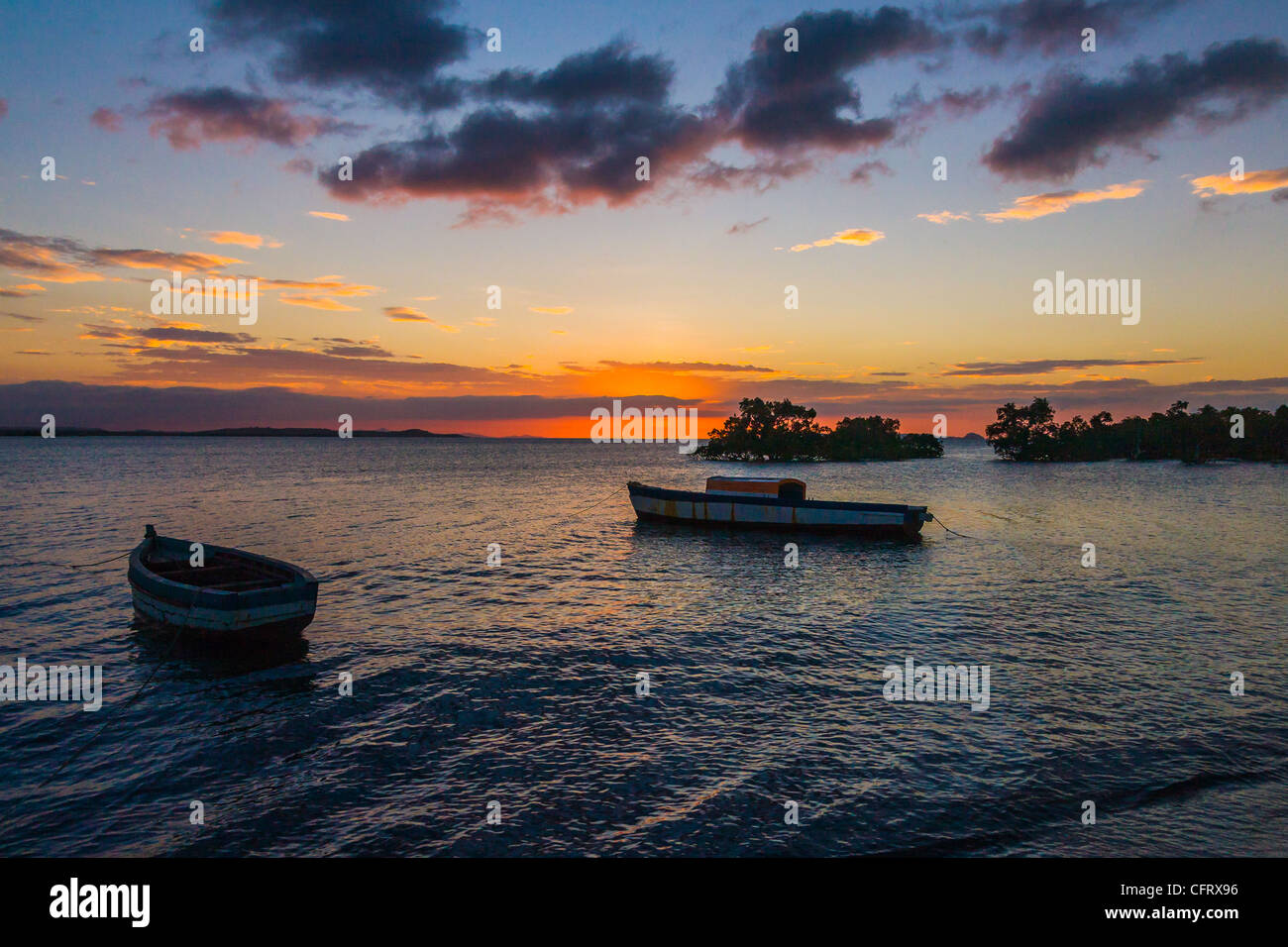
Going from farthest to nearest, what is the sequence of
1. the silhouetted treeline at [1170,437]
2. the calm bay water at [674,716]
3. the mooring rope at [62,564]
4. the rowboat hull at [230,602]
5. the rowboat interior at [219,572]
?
the silhouetted treeline at [1170,437], the mooring rope at [62,564], the rowboat interior at [219,572], the rowboat hull at [230,602], the calm bay water at [674,716]

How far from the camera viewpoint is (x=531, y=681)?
64.4 feet

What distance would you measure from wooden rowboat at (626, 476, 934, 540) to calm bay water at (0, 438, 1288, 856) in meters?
9.78

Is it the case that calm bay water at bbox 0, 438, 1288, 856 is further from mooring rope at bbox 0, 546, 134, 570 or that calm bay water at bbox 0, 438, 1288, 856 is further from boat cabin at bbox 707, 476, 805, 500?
boat cabin at bbox 707, 476, 805, 500

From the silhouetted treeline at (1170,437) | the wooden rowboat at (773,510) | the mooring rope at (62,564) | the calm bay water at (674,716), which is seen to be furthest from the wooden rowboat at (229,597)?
the silhouetted treeline at (1170,437)

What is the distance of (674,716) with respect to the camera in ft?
55.6

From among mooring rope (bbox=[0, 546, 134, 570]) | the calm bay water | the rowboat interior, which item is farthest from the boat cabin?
mooring rope (bbox=[0, 546, 134, 570])

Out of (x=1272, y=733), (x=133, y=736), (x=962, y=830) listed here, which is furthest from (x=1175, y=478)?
(x=133, y=736)

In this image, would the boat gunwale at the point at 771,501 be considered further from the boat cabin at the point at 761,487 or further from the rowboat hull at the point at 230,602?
the rowboat hull at the point at 230,602

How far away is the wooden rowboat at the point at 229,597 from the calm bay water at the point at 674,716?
1.15 m

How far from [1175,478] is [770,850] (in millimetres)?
140099

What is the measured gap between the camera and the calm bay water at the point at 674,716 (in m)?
11.9

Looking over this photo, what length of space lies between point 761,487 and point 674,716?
39.2 metres

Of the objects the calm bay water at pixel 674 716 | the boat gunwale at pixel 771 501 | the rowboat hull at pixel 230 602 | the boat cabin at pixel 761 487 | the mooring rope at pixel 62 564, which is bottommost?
the calm bay water at pixel 674 716
